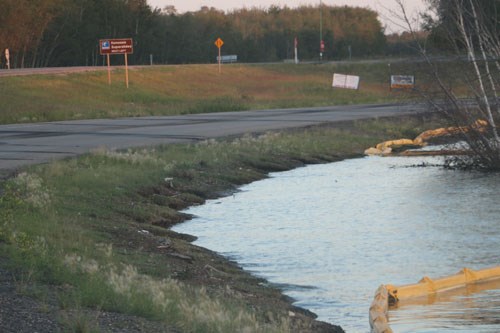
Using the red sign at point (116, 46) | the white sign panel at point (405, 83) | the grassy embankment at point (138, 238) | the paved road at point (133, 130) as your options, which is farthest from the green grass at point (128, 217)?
the red sign at point (116, 46)

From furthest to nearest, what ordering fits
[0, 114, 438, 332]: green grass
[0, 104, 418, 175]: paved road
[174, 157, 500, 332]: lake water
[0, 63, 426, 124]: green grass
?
[0, 63, 426, 124]: green grass
[0, 104, 418, 175]: paved road
[174, 157, 500, 332]: lake water
[0, 114, 438, 332]: green grass

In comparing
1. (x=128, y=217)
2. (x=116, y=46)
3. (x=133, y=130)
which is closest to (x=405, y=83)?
(x=133, y=130)

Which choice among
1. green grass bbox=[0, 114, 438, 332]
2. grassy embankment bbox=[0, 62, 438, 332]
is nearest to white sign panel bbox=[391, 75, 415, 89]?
green grass bbox=[0, 114, 438, 332]

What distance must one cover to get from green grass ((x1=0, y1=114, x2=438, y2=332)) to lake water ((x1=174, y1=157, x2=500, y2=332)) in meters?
1.01

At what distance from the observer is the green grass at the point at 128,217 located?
9.07 m

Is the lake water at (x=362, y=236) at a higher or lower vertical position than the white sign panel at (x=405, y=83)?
lower

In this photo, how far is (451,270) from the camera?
14.0 meters

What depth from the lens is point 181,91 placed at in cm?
6250

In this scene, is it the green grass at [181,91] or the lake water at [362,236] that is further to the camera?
the green grass at [181,91]

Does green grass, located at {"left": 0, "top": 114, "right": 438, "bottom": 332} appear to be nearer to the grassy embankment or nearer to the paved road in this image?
the grassy embankment

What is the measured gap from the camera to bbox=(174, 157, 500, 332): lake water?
11.7m

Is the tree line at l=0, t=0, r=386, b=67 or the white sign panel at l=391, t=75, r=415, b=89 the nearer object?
the white sign panel at l=391, t=75, r=415, b=89

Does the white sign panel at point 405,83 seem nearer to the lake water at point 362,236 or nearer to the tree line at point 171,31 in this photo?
the lake water at point 362,236

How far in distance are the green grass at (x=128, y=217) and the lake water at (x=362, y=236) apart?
101 cm
